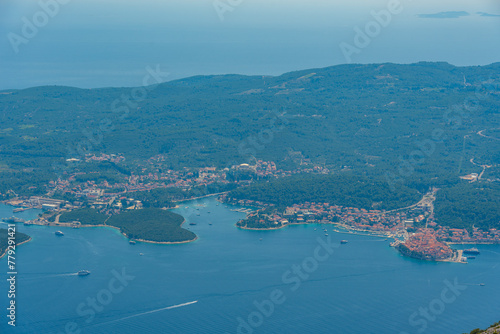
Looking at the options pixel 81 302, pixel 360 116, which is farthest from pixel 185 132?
pixel 81 302

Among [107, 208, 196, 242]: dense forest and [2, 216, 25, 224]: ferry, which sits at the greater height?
[2, 216, 25, 224]: ferry

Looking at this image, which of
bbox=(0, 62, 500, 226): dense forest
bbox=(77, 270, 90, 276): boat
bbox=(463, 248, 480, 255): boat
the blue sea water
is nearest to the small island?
the blue sea water

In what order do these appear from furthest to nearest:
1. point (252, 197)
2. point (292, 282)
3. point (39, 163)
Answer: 1. point (39, 163)
2. point (252, 197)
3. point (292, 282)

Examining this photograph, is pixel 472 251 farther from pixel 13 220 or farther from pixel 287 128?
pixel 287 128

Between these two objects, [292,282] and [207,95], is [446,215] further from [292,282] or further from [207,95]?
[207,95]

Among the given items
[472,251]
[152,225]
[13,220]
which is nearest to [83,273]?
[152,225]

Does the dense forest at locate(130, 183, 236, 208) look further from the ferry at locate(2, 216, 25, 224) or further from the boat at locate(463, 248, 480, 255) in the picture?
the boat at locate(463, 248, 480, 255)
